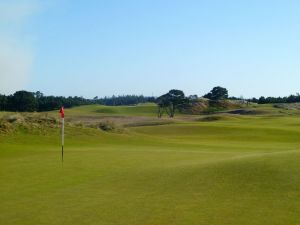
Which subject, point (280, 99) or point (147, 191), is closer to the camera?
point (147, 191)

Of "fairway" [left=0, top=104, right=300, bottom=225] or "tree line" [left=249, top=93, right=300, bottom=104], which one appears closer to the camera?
"fairway" [left=0, top=104, right=300, bottom=225]

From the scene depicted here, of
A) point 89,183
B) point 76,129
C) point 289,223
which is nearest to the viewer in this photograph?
point 289,223

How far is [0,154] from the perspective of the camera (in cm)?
2386

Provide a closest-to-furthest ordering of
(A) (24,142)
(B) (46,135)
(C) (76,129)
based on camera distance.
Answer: (A) (24,142)
(B) (46,135)
(C) (76,129)

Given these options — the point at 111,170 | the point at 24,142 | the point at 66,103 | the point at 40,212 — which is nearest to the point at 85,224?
the point at 40,212

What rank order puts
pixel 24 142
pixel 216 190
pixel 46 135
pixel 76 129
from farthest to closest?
pixel 76 129 < pixel 46 135 < pixel 24 142 < pixel 216 190

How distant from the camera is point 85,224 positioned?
31.4 ft

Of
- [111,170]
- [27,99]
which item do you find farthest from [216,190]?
[27,99]

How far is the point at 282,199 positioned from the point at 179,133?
45965 mm

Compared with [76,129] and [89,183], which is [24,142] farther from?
[89,183]

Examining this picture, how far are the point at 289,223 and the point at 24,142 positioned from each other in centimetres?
2458

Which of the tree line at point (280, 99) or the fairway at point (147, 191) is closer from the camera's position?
the fairway at point (147, 191)

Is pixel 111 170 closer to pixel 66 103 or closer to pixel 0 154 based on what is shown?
pixel 0 154

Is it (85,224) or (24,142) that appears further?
(24,142)
